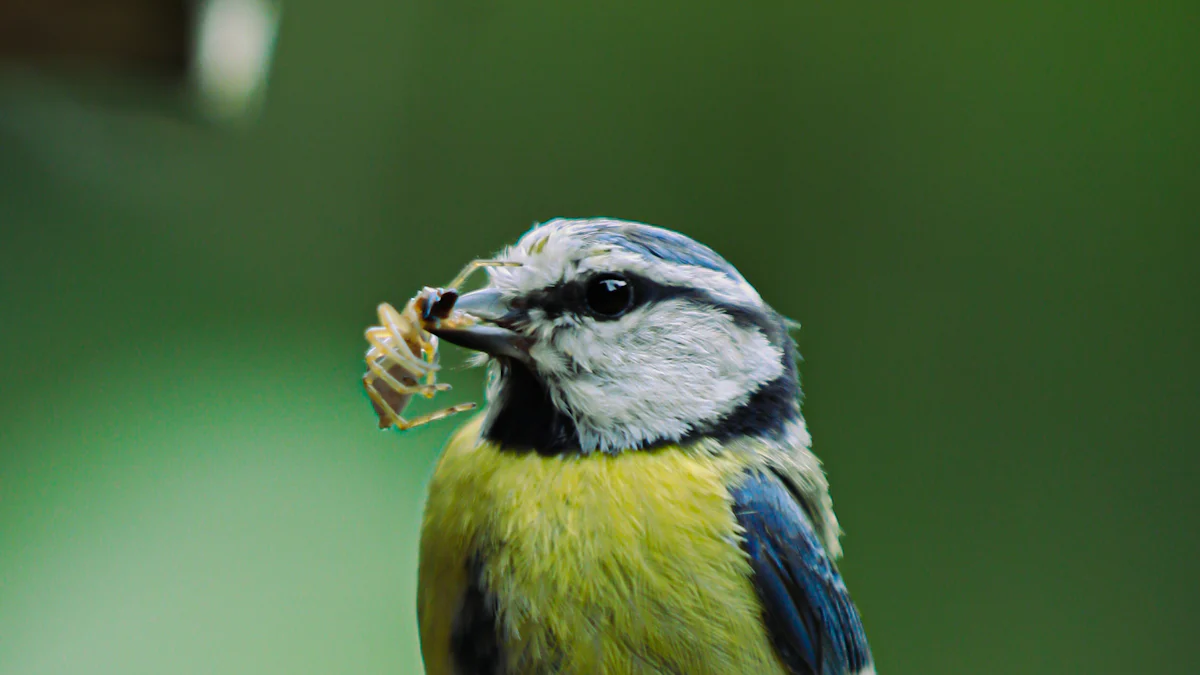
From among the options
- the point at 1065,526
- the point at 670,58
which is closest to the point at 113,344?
the point at 670,58

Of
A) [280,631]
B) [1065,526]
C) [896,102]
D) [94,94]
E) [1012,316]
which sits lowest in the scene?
[1065,526]

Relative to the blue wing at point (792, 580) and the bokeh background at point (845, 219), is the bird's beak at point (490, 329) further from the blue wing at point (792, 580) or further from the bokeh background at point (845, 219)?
the bokeh background at point (845, 219)

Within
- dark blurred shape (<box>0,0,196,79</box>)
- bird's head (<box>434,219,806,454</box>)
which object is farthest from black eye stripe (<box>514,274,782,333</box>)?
dark blurred shape (<box>0,0,196,79</box>)

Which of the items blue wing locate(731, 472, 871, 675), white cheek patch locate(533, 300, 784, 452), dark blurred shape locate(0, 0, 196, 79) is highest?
dark blurred shape locate(0, 0, 196, 79)

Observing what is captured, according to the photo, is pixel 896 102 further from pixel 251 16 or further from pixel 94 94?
pixel 94 94

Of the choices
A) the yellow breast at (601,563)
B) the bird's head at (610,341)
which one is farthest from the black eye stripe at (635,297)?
the yellow breast at (601,563)

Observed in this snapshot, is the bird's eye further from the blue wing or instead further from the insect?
the blue wing
